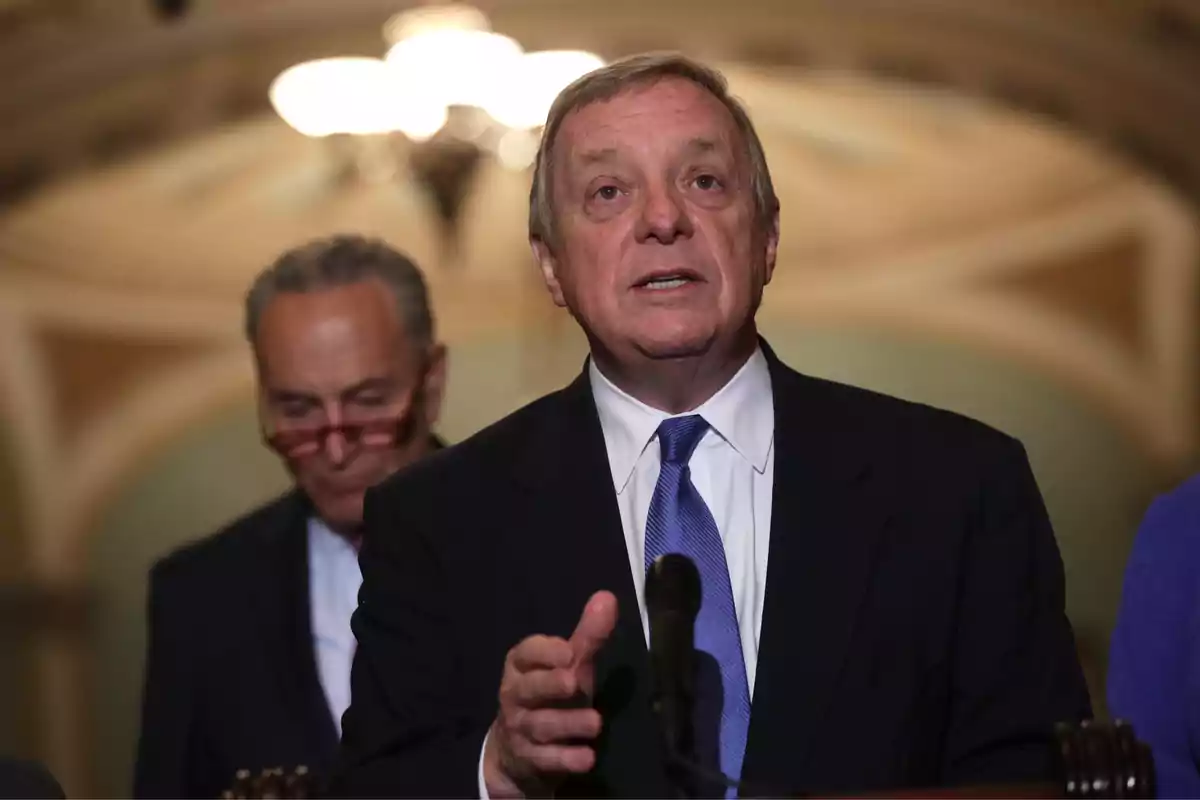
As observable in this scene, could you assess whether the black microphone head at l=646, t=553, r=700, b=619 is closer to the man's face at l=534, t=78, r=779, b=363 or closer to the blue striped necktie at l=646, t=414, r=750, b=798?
the blue striped necktie at l=646, t=414, r=750, b=798

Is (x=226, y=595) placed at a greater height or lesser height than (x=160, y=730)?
greater

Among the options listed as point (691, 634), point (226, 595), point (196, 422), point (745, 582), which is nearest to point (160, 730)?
point (226, 595)

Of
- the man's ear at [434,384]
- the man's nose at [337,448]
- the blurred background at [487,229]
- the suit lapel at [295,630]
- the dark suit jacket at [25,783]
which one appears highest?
the blurred background at [487,229]

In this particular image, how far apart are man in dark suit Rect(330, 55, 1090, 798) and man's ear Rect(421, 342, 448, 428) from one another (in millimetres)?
755

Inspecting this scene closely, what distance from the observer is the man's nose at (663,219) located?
1.93 meters

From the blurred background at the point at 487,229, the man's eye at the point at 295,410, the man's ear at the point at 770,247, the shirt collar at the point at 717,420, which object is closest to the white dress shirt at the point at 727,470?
the shirt collar at the point at 717,420

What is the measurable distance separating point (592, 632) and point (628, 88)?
70 centimetres

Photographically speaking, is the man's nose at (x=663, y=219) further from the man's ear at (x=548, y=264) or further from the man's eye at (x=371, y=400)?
the man's eye at (x=371, y=400)

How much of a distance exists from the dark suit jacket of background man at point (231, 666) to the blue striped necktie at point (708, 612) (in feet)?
2.95

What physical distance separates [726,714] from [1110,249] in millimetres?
4417

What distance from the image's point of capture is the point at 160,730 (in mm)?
2695

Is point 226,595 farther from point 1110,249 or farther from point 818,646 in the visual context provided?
point 1110,249

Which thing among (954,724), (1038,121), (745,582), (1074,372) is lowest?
(954,724)

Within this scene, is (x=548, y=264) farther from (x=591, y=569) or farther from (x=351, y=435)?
(x=351, y=435)
